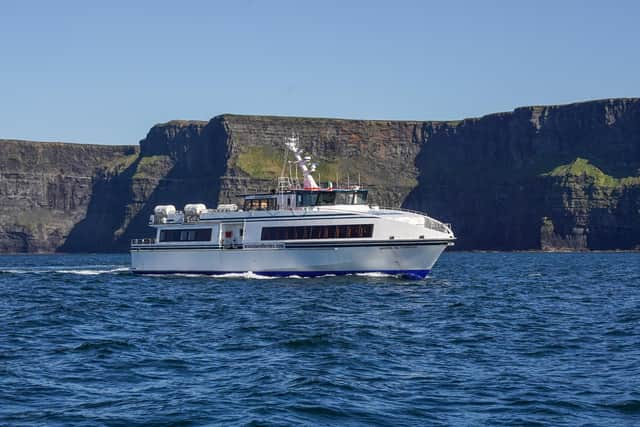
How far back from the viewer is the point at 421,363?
993 inches

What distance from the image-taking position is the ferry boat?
2158 inches

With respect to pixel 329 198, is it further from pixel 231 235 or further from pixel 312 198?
pixel 231 235

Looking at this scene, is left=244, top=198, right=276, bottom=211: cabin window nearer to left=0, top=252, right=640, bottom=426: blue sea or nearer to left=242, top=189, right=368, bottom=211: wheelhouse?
left=242, top=189, right=368, bottom=211: wheelhouse

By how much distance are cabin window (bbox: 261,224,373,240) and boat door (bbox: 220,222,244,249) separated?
9.20 feet

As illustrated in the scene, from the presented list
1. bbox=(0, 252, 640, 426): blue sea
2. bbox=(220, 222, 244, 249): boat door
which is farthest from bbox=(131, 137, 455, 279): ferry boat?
bbox=(0, 252, 640, 426): blue sea

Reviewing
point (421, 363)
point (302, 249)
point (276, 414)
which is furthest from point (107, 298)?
point (276, 414)

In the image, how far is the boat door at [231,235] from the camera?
6053 cm

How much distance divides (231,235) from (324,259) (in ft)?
26.6

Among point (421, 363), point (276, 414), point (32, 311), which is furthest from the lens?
point (32, 311)

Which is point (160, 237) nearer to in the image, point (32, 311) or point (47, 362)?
point (32, 311)

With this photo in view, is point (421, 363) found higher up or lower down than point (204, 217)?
lower down

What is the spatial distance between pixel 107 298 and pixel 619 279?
3828 cm

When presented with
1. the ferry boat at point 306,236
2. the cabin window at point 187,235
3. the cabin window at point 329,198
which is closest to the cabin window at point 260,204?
the ferry boat at point 306,236

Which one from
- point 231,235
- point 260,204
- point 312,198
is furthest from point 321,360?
point 231,235
